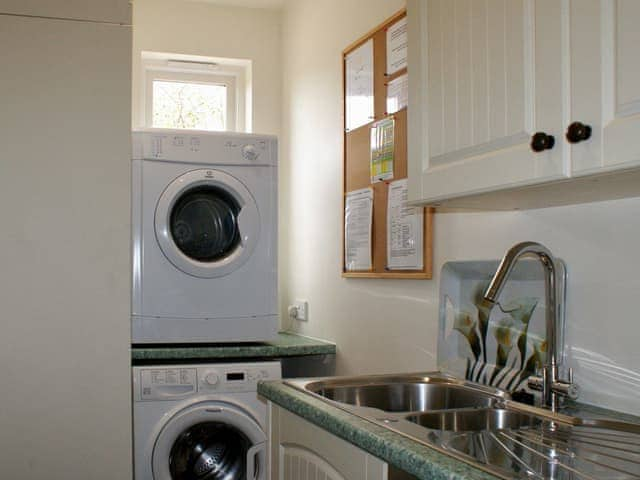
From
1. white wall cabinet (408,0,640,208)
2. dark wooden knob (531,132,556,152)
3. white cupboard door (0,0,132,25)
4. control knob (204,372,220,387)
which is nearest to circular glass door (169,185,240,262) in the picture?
control knob (204,372,220,387)

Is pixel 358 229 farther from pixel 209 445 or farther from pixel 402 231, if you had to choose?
pixel 209 445

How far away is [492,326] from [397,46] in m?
1.12

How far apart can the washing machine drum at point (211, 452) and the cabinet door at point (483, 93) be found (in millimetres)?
1619

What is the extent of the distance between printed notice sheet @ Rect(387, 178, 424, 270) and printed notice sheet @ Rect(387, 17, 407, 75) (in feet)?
1.35

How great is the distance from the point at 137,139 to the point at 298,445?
164 centimetres

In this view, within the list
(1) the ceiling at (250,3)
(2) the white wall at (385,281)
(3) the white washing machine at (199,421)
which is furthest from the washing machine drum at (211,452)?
(1) the ceiling at (250,3)

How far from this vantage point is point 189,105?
3959 mm

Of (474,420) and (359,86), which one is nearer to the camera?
(474,420)

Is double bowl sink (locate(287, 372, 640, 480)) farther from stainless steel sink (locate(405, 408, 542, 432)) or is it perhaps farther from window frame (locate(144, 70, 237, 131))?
window frame (locate(144, 70, 237, 131))

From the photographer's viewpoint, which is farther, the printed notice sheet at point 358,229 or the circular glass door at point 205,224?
the circular glass door at point 205,224

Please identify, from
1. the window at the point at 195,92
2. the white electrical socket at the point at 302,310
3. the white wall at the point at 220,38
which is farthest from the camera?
the window at the point at 195,92

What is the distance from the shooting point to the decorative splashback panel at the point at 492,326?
5.65 ft

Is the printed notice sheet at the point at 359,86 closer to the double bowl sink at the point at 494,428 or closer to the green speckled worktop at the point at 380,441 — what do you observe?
the double bowl sink at the point at 494,428

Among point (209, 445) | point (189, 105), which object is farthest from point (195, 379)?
point (189, 105)
